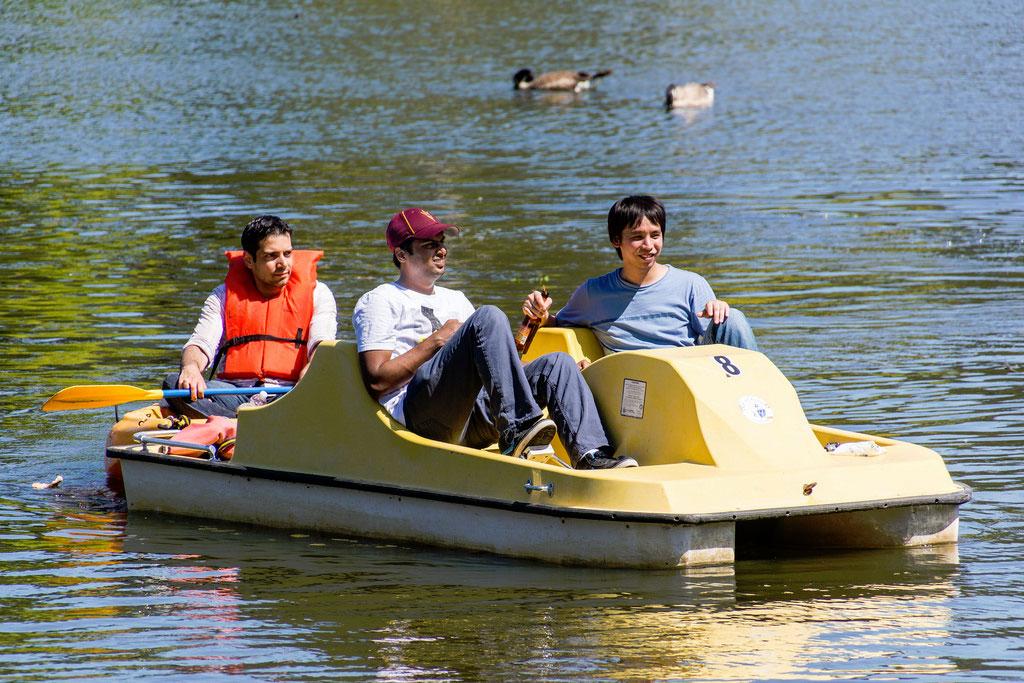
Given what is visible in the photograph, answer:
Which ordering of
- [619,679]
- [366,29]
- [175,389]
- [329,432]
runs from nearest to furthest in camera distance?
[619,679] < [329,432] < [175,389] < [366,29]

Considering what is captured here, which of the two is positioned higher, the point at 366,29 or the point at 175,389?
the point at 366,29

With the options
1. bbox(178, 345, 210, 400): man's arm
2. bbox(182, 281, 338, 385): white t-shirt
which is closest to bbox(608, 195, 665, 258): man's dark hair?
bbox(182, 281, 338, 385): white t-shirt

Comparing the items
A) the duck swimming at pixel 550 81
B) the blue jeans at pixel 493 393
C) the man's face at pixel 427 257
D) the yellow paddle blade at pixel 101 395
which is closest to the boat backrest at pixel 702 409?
the blue jeans at pixel 493 393

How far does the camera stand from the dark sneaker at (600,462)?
7.20 m

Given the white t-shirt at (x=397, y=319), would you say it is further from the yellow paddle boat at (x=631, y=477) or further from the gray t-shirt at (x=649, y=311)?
the gray t-shirt at (x=649, y=311)

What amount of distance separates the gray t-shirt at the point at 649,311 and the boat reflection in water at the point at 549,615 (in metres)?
1.32

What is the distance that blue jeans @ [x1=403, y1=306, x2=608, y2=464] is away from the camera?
286 inches

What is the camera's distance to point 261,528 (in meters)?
8.24

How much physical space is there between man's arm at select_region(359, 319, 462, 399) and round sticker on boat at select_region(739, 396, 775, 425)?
4.13 feet

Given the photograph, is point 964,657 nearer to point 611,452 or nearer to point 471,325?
point 611,452

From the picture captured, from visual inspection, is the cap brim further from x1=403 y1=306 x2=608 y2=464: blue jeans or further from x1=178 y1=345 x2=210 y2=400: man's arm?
x1=178 y1=345 x2=210 y2=400: man's arm

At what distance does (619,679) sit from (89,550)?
3.18 m

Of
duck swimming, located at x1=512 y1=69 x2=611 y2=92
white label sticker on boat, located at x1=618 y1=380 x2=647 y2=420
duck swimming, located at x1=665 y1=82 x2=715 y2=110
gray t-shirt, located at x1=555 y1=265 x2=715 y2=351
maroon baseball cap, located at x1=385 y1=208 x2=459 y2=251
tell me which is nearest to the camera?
white label sticker on boat, located at x1=618 y1=380 x2=647 y2=420

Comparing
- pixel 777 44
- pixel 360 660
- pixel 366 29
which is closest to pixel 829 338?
pixel 360 660
